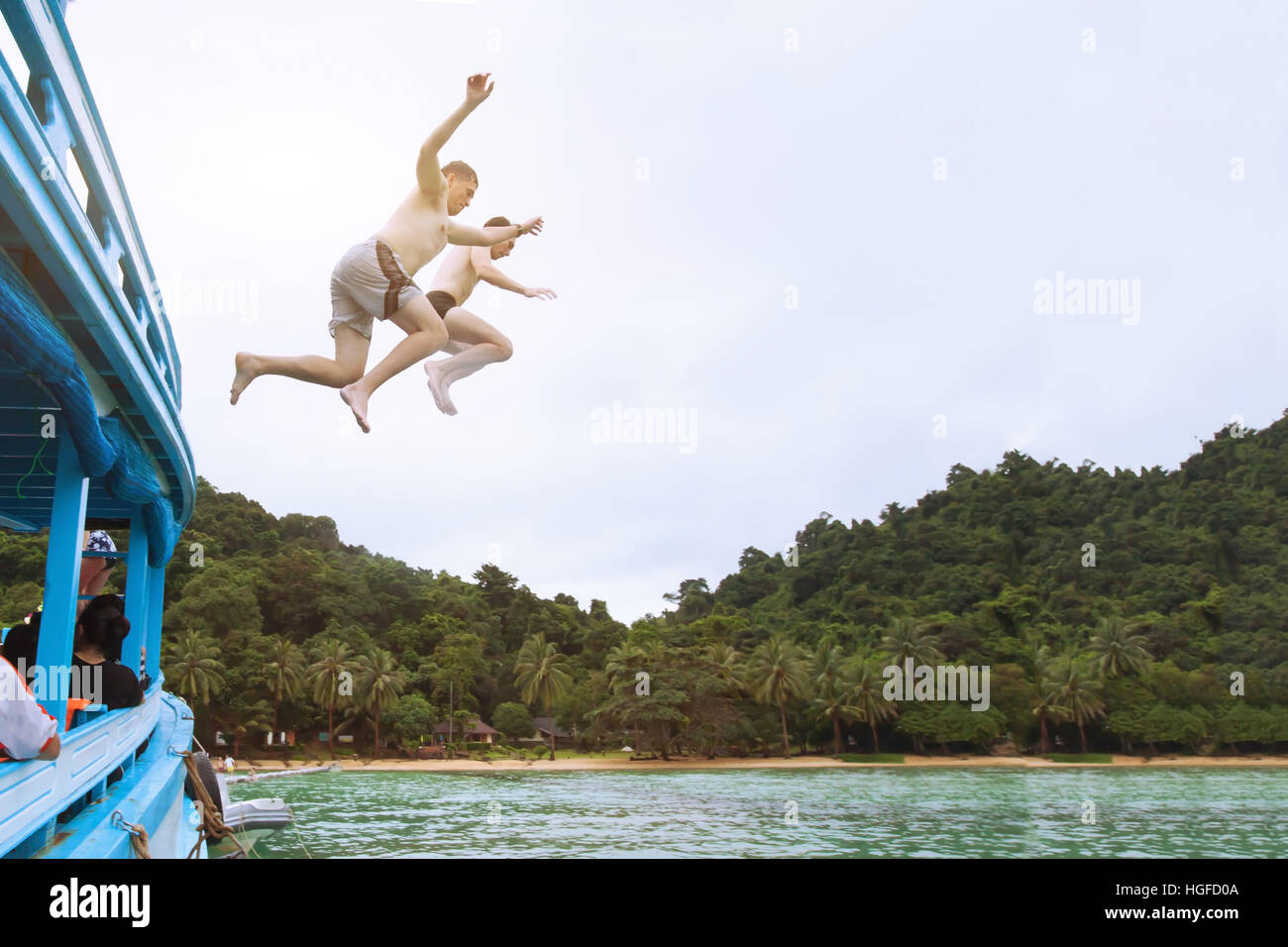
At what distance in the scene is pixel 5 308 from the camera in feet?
9.22

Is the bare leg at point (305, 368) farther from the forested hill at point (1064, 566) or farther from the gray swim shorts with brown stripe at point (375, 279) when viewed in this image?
the forested hill at point (1064, 566)

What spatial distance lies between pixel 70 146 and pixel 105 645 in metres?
2.40

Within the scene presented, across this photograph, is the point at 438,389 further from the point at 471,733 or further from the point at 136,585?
the point at 471,733

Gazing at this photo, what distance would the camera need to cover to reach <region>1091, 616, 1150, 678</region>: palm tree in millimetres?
47469

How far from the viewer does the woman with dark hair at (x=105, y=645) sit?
461 centimetres

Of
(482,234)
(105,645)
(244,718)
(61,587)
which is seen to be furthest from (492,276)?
(244,718)

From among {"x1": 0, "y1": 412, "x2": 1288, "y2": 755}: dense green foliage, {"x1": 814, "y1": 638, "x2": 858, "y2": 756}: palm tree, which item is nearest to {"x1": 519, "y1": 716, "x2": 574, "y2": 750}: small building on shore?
{"x1": 0, "y1": 412, "x2": 1288, "y2": 755}: dense green foliage

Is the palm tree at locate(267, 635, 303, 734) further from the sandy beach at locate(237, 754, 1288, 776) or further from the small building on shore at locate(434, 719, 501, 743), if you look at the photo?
the small building on shore at locate(434, 719, 501, 743)

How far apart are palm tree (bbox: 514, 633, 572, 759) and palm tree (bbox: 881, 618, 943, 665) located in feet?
54.4

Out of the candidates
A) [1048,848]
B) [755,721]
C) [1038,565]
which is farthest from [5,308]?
[1038,565]

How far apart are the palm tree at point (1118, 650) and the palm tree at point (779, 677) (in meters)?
14.0

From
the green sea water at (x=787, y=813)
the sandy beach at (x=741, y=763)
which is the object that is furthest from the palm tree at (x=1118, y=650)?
the green sea water at (x=787, y=813)
